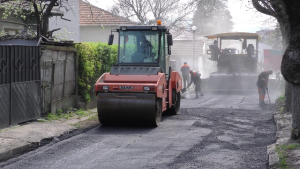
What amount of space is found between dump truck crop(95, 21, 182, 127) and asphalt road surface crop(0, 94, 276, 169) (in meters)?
0.38

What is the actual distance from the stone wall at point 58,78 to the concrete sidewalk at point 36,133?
0.80m

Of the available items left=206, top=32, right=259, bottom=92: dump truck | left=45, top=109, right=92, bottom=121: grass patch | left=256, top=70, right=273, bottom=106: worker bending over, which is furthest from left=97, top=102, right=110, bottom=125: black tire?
left=206, top=32, right=259, bottom=92: dump truck

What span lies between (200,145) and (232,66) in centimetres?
1767

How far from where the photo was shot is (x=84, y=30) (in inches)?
1436

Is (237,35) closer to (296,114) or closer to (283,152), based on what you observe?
(296,114)

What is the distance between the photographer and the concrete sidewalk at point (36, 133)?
27.7ft

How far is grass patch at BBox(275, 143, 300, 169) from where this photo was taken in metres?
7.03

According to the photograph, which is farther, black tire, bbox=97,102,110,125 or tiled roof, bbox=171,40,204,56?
tiled roof, bbox=171,40,204,56

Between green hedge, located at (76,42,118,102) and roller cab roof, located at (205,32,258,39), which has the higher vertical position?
roller cab roof, located at (205,32,258,39)

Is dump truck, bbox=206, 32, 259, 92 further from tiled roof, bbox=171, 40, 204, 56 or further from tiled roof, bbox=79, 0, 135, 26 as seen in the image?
tiled roof, bbox=171, 40, 204, 56

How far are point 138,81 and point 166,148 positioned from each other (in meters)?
3.08

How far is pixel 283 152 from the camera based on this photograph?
314 inches

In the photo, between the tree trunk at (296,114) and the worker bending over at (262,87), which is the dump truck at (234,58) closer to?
the worker bending over at (262,87)

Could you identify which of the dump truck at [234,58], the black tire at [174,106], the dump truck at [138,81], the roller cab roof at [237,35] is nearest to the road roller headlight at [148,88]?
the dump truck at [138,81]
